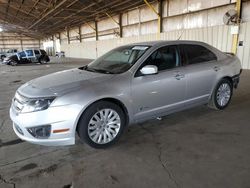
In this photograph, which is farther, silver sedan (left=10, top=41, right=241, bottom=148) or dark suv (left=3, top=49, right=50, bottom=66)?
dark suv (left=3, top=49, right=50, bottom=66)

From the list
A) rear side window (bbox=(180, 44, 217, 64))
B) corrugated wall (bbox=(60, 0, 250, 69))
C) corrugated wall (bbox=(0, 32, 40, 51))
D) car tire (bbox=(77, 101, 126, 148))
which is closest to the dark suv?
corrugated wall (bbox=(60, 0, 250, 69))

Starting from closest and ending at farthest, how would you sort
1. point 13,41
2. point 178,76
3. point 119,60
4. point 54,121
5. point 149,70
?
point 54,121 < point 149,70 < point 178,76 < point 119,60 < point 13,41

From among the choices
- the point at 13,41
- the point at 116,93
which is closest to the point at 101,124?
the point at 116,93

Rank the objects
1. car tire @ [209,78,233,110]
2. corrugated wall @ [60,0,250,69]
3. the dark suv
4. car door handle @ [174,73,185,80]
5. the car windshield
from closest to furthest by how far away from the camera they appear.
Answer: the car windshield, car door handle @ [174,73,185,80], car tire @ [209,78,233,110], corrugated wall @ [60,0,250,69], the dark suv

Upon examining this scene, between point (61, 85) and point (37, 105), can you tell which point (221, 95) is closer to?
point (61, 85)

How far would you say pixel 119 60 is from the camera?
Answer: 3367 mm

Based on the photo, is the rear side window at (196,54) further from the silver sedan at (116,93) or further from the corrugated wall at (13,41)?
the corrugated wall at (13,41)

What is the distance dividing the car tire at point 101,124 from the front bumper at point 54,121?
133mm

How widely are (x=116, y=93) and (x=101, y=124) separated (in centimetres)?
45

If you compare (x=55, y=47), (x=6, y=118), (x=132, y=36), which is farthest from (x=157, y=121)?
(x=55, y=47)

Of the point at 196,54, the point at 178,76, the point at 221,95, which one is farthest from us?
the point at 221,95

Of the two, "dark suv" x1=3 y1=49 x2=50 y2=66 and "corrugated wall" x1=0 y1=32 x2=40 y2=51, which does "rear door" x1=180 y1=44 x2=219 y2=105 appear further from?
"corrugated wall" x1=0 y1=32 x2=40 y2=51

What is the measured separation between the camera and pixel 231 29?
9523 mm

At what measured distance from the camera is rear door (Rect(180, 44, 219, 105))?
3.39m
